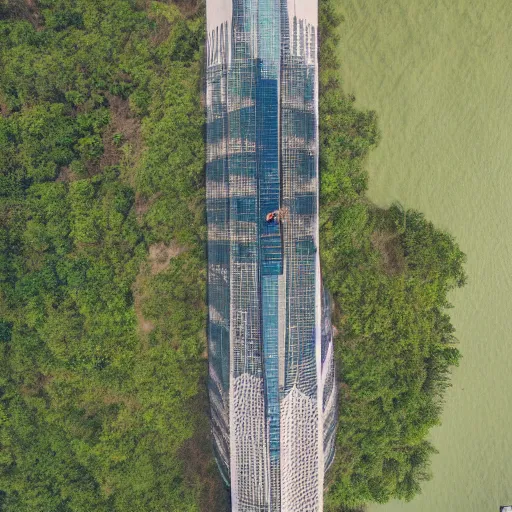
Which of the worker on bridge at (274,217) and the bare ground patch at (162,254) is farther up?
the worker on bridge at (274,217)

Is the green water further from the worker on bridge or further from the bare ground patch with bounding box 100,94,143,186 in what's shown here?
the bare ground patch with bounding box 100,94,143,186

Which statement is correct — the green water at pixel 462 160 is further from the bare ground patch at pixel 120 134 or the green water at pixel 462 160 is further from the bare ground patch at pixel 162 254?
the bare ground patch at pixel 120 134

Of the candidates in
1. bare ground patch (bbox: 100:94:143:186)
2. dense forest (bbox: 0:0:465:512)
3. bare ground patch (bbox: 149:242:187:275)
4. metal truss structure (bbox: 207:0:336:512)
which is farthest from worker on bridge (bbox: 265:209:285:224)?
bare ground patch (bbox: 100:94:143:186)

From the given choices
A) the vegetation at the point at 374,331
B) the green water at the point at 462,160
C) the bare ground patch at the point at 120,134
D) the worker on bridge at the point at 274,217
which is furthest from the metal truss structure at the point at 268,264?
the green water at the point at 462,160

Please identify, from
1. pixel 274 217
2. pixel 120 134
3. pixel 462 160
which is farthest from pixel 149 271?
pixel 462 160

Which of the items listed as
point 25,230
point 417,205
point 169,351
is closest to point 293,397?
point 169,351

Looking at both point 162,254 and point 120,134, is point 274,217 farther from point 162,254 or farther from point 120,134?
point 120,134
